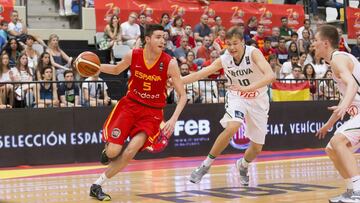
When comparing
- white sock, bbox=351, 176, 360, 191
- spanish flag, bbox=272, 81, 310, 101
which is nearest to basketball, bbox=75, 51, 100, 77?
white sock, bbox=351, 176, 360, 191

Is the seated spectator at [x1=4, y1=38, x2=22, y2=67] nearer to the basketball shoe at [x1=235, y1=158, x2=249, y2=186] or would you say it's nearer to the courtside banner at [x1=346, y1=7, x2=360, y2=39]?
the basketball shoe at [x1=235, y1=158, x2=249, y2=186]

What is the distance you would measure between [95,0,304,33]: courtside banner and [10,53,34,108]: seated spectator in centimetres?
419

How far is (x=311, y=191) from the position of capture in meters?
8.59

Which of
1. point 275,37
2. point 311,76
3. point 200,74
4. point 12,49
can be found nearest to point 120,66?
point 200,74

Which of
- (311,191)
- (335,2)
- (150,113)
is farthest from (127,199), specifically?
(335,2)

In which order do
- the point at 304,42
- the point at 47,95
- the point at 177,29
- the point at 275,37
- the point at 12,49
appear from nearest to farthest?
the point at 47,95, the point at 12,49, the point at 177,29, the point at 275,37, the point at 304,42

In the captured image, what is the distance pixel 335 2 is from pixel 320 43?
17.6 meters

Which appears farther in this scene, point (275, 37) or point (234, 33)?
point (275, 37)

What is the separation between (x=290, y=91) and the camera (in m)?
16.2

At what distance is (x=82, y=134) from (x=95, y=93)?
958 millimetres

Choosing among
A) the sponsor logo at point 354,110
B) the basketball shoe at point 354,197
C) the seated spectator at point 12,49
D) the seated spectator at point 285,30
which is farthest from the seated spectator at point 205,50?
the basketball shoe at point 354,197

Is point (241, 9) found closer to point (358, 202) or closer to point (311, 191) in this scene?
point (311, 191)

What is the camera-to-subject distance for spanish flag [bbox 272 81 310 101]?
1600cm

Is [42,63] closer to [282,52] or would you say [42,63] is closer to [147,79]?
[147,79]
